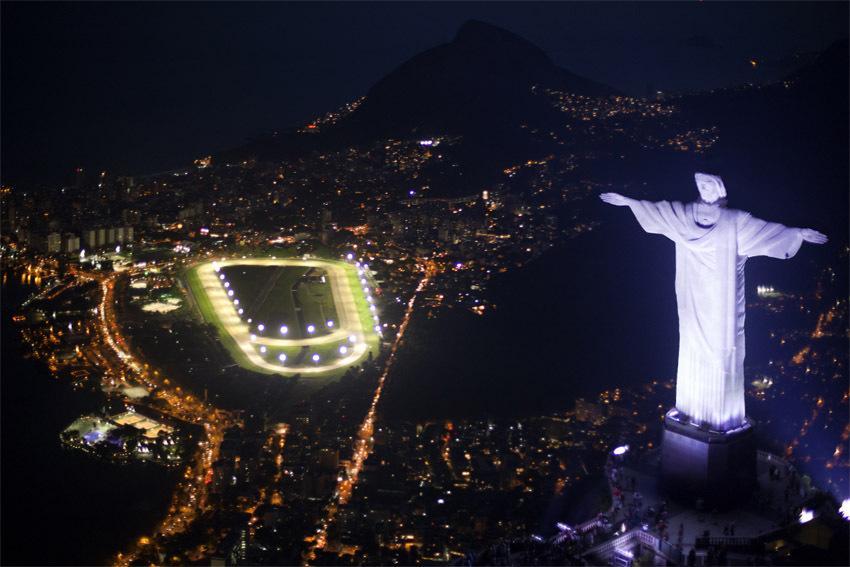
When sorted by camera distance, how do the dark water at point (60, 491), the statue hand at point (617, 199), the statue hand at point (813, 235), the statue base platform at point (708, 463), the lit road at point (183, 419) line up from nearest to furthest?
the statue hand at point (813, 235)
the statue base platform at point (708, 463)
the statue hand at point (617, 199)
the dark water at point (60, 491)
the lit road at point (183, 419)

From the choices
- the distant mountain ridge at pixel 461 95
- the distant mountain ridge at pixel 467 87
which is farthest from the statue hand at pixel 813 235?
the distant mountain ridge at pixel 467 87

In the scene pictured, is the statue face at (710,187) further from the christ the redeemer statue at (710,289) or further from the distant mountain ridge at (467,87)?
the distant mountain ridge at (467,87)

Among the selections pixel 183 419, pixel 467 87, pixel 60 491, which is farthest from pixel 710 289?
pixel 467 87

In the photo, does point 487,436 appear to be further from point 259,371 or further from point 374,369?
point 259,371

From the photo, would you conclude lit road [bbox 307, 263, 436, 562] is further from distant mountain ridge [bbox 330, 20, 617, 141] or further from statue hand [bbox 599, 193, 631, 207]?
distant mountain ridge [bbox 330, 20, 617, 141]

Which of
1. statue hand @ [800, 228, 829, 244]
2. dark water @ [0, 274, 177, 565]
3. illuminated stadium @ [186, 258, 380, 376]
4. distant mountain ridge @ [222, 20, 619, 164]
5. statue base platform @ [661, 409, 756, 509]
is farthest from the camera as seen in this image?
distant mountain ridge @ [222, 20, 619, 164]

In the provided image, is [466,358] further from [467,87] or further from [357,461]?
[467,87]

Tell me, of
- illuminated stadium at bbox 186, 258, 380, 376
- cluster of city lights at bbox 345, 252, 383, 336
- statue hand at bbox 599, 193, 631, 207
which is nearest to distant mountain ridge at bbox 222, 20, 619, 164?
cluster of city lights at bbox 345, 252, 383, 336
